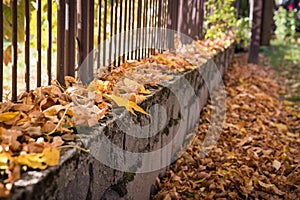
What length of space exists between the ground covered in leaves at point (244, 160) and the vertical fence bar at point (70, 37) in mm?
1053

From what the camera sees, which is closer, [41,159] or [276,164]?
[41,159]

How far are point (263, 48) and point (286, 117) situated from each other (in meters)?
7.26

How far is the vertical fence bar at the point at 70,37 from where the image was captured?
256cm

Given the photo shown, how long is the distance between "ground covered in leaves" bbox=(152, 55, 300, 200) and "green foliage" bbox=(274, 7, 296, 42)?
898 cm

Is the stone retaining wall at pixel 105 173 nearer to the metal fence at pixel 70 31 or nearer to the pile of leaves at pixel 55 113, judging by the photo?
the pile of leaves at pixel 55 113

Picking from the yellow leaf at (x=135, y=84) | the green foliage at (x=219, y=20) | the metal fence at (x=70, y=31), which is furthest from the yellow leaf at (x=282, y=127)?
the yellow leaf at (x=135, y=84)

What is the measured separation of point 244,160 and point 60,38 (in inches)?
84.6


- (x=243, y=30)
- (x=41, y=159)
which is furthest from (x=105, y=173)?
(x=243, y=30)

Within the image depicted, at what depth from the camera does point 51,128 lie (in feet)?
6.13

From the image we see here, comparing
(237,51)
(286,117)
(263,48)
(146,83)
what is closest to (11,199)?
(146,83)

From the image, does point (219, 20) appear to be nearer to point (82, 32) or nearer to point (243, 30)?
point (243, 30)

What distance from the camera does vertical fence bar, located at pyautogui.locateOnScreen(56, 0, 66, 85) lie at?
2.45 m

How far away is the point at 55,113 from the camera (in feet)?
6.72

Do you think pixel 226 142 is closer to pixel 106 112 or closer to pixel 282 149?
pixel 282 149
